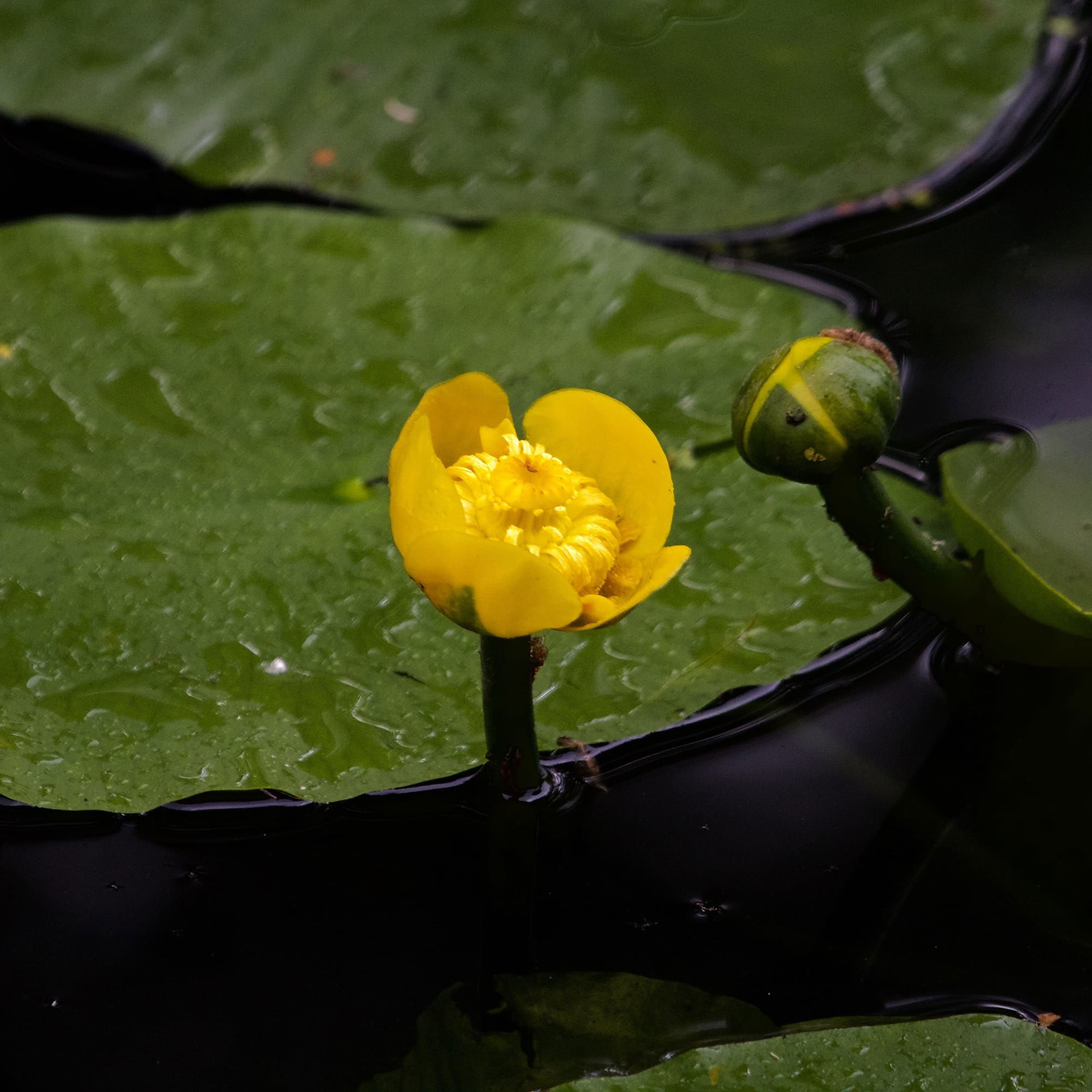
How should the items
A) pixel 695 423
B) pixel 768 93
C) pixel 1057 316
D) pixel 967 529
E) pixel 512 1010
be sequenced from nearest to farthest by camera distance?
pixel 512 1010 < pixel 967 529 < pixel 695 423 < pixel 1057 316 < pixel 768 93

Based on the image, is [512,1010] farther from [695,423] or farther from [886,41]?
[886,41]

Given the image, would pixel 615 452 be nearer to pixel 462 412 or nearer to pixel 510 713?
pixel 462 412

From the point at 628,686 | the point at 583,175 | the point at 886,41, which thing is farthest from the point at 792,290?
the point at 628,686

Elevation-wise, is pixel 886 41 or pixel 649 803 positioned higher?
pixel 886 41

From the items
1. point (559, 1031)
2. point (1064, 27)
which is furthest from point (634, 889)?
point (1064, 27)

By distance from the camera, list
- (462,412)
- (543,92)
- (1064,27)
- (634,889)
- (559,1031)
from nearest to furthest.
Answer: (462,412), (559,1031), (634,889), (543,92), (1064,27)

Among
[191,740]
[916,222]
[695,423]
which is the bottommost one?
[191,740]
